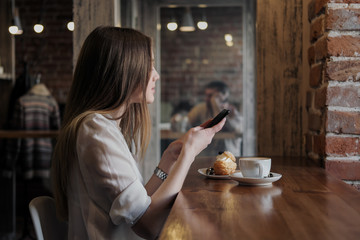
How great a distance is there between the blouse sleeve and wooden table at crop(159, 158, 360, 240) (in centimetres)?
13

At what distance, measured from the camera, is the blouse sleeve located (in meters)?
1.11

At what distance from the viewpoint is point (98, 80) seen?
1.31m

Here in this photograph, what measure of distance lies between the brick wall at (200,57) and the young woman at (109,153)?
2301 millimetres

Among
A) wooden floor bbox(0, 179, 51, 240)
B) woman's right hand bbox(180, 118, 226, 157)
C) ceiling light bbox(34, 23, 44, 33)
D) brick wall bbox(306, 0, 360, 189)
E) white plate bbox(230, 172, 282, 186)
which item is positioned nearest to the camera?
white plate bbox(230, 172, 282, 186)

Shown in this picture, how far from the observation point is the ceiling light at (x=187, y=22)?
11.7 feet

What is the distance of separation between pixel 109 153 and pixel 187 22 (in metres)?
2.70

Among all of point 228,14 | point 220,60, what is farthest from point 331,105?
point 220,60

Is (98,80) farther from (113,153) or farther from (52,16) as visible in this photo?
(52,16)

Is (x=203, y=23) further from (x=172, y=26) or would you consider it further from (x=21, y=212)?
(x=21, y=212)

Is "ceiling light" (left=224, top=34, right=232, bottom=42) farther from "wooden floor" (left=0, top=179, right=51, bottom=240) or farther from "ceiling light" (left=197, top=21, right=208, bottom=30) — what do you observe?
"wooden floor" (left=0, top=179, right=51, bottom=240)

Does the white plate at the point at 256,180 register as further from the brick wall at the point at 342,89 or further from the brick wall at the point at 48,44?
the brick wall at the point at 48,44

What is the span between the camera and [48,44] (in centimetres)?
493

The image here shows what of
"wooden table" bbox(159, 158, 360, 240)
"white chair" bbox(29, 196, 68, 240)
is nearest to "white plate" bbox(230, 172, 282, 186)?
"wooden table" bbox(159, 158, 360, 240)

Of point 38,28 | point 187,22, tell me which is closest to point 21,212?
point 38,28
